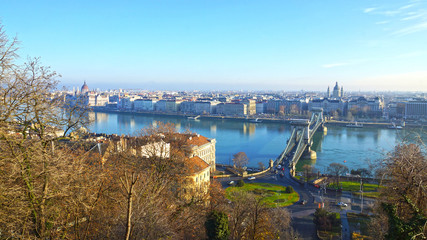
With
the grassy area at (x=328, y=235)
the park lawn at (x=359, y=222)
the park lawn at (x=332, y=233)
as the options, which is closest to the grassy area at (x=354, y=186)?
the park lawn at (x=359, y=222)

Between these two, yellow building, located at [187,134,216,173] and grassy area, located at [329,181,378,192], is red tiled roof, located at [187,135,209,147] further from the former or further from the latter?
grassy area, located at [329,181,378,192]

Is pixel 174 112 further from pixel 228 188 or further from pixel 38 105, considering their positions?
pixel 38 105

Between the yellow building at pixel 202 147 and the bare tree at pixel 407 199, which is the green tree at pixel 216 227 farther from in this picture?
the yellow building at pixel 202 147

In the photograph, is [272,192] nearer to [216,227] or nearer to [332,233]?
[332,233]

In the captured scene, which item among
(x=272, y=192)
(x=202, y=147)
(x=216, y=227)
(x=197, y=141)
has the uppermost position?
(x=216, y=227)

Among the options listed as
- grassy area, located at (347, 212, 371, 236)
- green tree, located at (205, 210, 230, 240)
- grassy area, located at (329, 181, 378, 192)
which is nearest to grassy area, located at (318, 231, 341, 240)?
grassy area, located at (347, 212, 371, 236)

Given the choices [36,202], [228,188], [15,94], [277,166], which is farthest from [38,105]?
[277,166]

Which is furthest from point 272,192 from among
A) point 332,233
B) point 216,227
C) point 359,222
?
point 216,227
